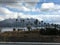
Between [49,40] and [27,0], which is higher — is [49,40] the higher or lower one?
the lower one

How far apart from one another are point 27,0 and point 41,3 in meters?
0.81

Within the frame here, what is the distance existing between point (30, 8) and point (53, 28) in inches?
68.5

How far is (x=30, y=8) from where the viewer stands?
35.3 metres

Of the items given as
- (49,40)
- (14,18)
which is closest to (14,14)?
(14,18)

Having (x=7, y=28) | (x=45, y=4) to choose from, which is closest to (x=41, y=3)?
(x=45, y=4)

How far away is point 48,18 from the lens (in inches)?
1385

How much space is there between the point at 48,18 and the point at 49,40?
49.6 inches

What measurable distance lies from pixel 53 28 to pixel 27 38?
1569 millimetres

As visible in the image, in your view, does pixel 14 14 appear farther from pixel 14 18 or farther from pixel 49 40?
pixel 49 40

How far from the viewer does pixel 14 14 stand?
35.3 metres

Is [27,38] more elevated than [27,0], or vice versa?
[27,0]

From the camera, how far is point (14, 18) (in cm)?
3522

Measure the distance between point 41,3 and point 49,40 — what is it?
2.16 metres

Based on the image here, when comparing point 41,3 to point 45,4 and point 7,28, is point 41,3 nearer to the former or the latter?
point 45,4
